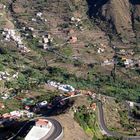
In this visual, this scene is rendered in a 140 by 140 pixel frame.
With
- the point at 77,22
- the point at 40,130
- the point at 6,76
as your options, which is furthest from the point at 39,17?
the point at 40,130

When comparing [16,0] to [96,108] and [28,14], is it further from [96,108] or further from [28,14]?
[96,108]

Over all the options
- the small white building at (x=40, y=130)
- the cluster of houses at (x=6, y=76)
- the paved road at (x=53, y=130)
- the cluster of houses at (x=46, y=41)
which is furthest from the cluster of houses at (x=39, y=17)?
the small white building at (x=40, y=130)

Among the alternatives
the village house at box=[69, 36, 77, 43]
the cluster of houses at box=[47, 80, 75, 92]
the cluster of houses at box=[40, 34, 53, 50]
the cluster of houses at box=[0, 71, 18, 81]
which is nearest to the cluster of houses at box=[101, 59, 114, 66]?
the village house at box=[69, 36, 77, 43]

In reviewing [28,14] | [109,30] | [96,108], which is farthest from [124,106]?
[28,14]

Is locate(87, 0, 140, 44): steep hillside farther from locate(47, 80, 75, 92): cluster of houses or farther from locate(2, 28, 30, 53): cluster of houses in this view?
locate(47, 80, 75, 92): cluster of houses

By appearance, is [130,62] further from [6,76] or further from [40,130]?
[40,130]

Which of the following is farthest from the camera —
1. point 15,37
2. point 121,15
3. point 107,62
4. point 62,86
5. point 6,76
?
point 121,15

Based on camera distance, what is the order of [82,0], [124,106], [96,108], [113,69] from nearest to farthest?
[96,108], [124,106], [113,69], [82,0]

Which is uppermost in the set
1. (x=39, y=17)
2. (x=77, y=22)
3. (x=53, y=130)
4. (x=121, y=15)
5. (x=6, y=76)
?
(x=53, y=130)
